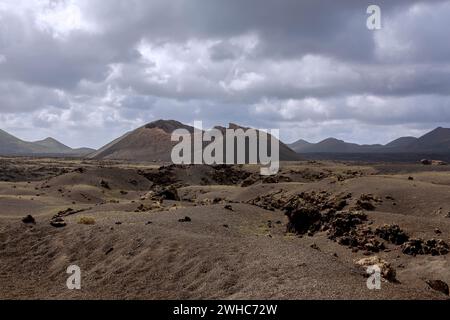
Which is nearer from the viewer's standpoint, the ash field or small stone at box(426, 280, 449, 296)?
the ash field

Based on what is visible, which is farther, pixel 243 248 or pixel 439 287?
pixel 243 248

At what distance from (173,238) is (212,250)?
9.09ft

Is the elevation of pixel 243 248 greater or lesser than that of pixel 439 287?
greater

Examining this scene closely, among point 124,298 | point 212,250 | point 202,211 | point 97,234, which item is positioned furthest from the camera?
point 202,211

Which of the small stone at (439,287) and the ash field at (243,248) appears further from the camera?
the small stone at (439,287)

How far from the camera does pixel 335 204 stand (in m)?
37.1

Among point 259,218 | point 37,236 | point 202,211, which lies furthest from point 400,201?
point 37,236

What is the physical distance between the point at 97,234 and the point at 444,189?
24.8 meters

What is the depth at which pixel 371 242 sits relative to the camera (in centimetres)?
2641

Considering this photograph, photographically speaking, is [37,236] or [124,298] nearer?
[124,298]
